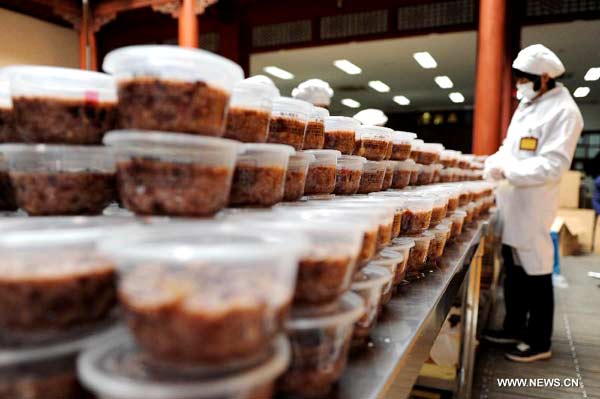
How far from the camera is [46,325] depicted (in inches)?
23.2

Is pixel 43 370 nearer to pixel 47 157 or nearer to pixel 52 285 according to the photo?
pixel 52 285

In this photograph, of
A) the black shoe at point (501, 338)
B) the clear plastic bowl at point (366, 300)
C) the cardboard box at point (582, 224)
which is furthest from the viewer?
the cardboard box at point (582, 224)

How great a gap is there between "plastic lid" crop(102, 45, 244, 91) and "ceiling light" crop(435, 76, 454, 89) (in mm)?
10982

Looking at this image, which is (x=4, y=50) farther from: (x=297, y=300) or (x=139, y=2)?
(x=297, y=300)

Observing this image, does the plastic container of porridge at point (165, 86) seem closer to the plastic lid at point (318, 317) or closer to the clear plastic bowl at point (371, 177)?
the plastic lid at point (318, 317)

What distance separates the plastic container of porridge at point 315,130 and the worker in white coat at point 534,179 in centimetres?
208

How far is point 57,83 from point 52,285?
0.44 metres

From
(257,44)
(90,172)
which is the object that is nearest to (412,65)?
(257,44)

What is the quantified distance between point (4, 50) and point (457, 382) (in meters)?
7.43

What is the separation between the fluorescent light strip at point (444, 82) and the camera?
11156mm

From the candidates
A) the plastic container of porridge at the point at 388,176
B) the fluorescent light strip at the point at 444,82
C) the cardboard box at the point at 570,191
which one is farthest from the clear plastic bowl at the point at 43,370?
Answer: the fluorescent light strip at the point at 444,82

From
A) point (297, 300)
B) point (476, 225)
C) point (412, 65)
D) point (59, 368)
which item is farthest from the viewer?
point (412, 65)

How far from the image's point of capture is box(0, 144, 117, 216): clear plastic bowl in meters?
0.87
